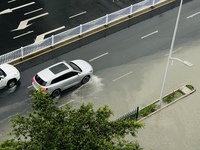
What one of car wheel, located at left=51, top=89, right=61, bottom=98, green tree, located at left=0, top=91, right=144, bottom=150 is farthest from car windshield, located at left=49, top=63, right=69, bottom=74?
green tree, located at left=0, top=91, right=144, bottom=150

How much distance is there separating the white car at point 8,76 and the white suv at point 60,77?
144 centimetres

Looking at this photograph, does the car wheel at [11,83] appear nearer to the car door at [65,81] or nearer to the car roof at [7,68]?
the car roof at [7,68]

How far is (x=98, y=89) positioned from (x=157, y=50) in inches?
265

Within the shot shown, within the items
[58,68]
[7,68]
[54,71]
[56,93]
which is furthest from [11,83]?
[58,68]

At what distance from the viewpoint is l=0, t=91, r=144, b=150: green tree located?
1883cm

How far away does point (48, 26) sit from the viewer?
36125 millimetres

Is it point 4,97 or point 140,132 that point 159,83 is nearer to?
point 140,132

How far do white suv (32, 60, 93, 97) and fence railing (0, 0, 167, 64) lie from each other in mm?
3175

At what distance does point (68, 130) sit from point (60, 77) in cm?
1128

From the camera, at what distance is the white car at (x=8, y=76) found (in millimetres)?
30031

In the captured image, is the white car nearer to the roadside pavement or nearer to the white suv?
the white suv

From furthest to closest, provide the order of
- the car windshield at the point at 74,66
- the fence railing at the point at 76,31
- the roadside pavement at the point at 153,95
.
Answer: the fence railing at the point at 76,31 → the car windshield at the point at 74,66 → the roadside pavement at the point at 153,95

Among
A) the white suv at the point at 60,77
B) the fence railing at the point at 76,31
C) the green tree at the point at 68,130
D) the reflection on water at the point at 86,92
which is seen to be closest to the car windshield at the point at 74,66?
the white suv at the point at 60,77

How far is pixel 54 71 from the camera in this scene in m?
30.3
